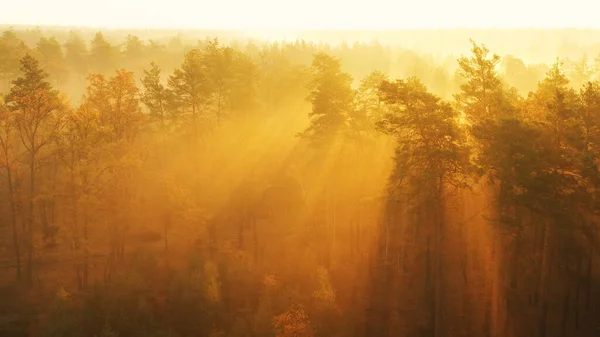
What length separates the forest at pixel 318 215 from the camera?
69.0ft

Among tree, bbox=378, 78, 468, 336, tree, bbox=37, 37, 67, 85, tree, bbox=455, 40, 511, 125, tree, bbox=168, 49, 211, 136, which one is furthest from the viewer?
tree, bbox=37, 37, 67, 85

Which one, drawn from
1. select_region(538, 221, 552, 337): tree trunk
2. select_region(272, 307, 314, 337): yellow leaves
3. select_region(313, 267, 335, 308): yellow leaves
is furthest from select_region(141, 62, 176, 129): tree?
select_region(538, 221, 552, 337): tree trunk

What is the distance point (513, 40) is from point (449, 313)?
186593 mm

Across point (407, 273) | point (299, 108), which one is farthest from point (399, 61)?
point (407, 273)

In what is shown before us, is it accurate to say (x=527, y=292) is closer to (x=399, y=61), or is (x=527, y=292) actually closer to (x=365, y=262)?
(x=365, y=262)

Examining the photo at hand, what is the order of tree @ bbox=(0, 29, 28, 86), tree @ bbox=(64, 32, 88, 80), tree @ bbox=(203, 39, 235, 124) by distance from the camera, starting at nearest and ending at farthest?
1. tree @ bbox=(203, 39, 235, 124)
2. tree @ bbox=(0, 29, 28, 86)
3. tree @ bbox=(64, 32, 88, 80)

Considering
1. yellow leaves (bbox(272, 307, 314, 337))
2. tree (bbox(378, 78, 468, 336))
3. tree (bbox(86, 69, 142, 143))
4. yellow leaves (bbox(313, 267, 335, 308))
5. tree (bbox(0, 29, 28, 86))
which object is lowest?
yellow leaves (bbox(272, 307, 314, 337))

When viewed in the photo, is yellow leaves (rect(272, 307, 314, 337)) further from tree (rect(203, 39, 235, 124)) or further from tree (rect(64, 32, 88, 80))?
tree (rect(64, 32, 88, 80))

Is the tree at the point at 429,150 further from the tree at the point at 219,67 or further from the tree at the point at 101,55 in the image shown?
the tree at the point at 101,55

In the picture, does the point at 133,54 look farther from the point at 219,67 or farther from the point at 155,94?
the point at 219,67

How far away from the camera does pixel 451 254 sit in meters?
29.8

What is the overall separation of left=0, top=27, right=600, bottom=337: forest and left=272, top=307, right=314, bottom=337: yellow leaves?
0.12m

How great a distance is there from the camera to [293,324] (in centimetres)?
2272

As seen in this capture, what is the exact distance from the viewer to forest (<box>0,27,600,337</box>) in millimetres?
21031
